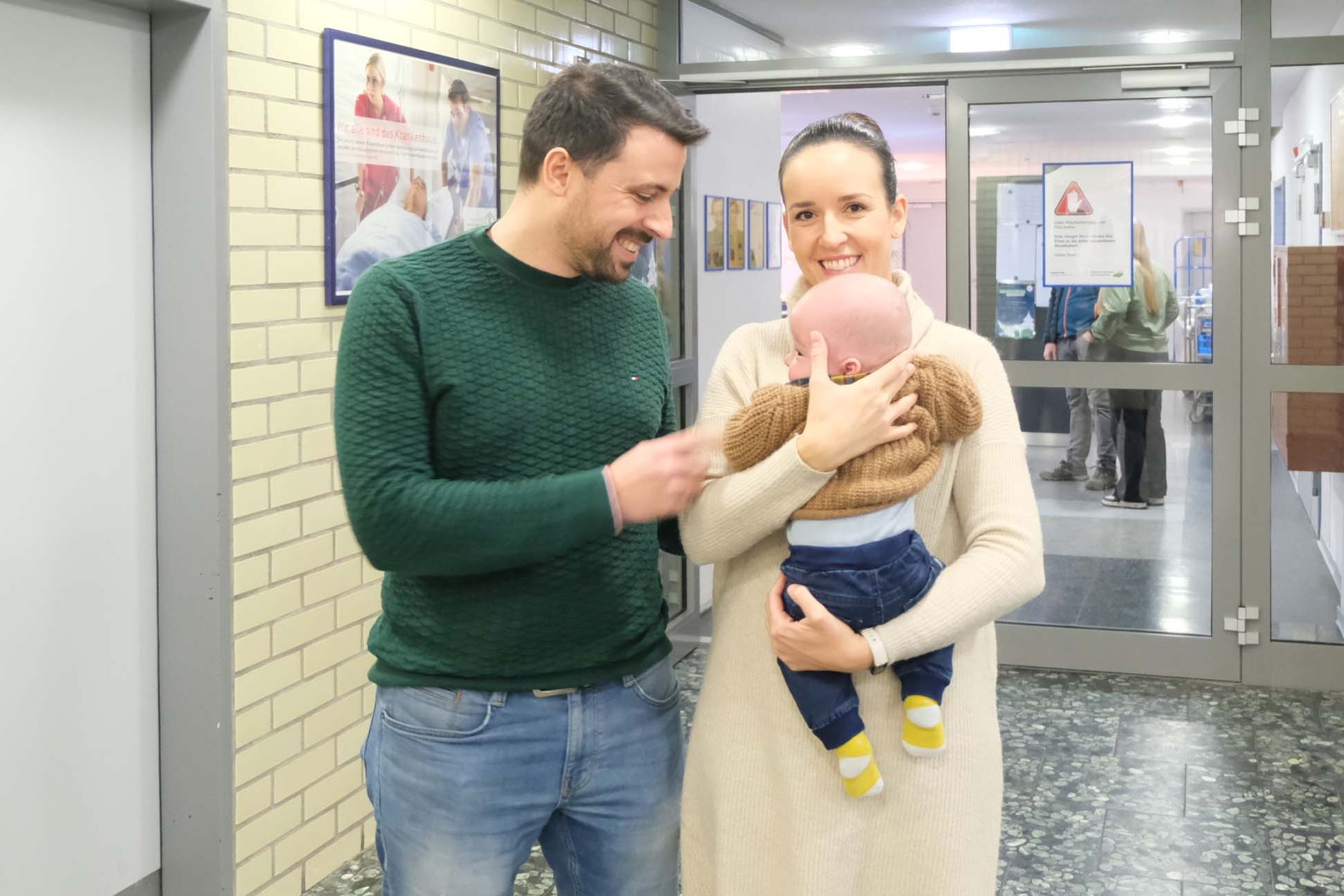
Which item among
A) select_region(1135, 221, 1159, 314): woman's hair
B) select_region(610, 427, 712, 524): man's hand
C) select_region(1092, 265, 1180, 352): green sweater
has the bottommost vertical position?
select_region(610, 427, 712, 524): man's hand

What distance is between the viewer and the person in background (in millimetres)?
3201

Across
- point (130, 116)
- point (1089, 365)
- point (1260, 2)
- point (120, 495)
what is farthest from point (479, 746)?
point (1260, 2)

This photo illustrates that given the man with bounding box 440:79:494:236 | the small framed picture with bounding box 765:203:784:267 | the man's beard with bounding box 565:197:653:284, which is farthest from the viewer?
the small framed picture with bounding box 765:203:784:267

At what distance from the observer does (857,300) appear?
145 cm

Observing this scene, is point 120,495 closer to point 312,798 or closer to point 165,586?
point 165,586

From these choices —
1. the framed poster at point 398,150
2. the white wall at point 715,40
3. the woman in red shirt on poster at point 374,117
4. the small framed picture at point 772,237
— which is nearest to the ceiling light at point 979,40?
the white wall at point 715,40

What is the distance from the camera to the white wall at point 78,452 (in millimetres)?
2471

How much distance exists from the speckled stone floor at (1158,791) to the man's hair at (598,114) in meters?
2.20

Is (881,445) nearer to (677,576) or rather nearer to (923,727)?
(923,727)

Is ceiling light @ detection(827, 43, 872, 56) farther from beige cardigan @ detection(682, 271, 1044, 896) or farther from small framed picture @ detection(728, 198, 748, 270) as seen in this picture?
beige cardigan @ detection(682, 271, 1044, 896)

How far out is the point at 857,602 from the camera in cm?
143

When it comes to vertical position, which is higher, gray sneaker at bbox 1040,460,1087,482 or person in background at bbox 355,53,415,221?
person in background at bbox 355,53,415,221

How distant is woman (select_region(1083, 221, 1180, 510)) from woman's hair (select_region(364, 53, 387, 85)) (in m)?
2.91

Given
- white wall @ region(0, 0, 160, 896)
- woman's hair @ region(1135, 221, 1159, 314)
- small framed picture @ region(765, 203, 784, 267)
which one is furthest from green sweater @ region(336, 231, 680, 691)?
small framed picture @ region(765, 203, 784, 267)
